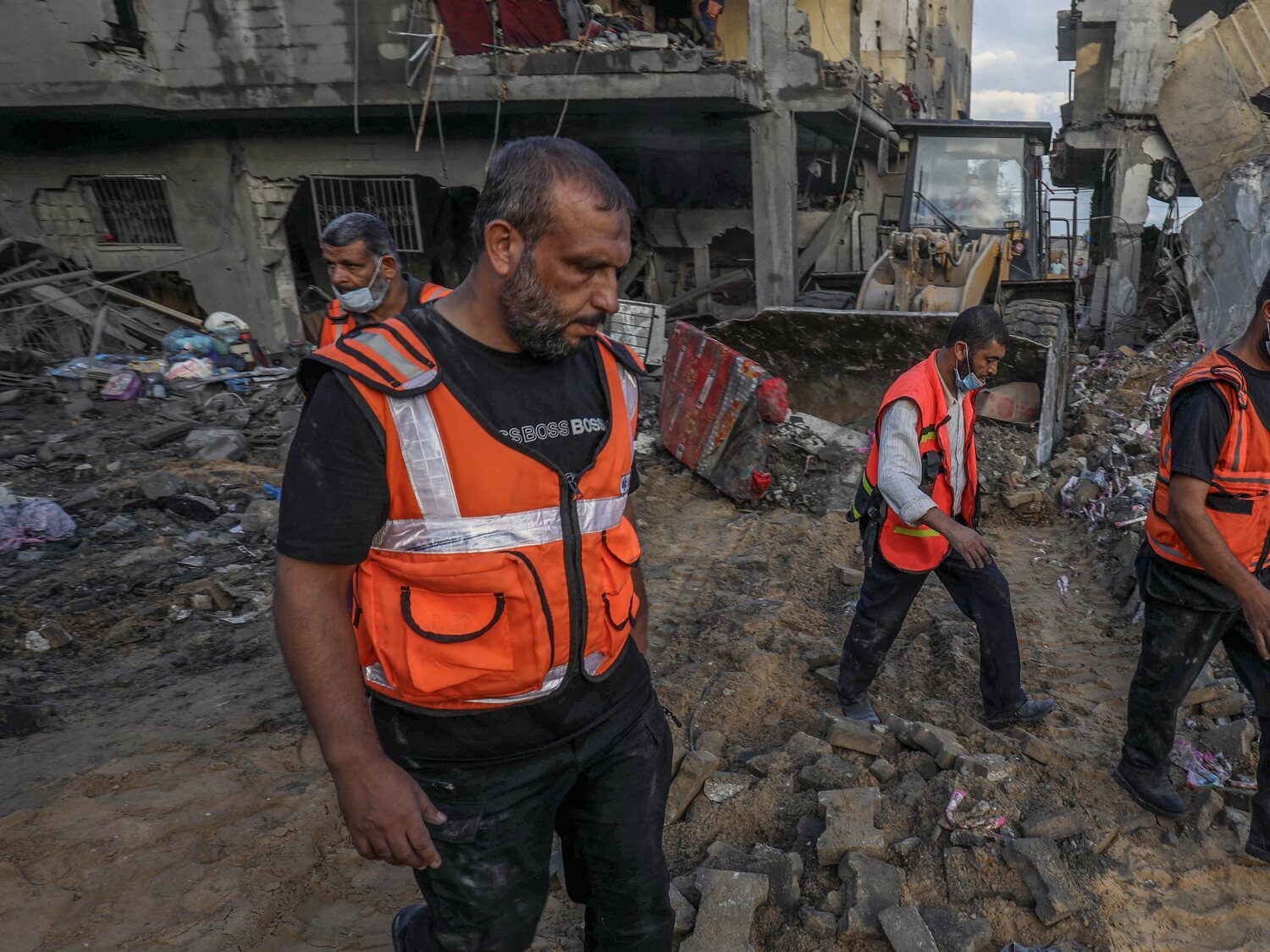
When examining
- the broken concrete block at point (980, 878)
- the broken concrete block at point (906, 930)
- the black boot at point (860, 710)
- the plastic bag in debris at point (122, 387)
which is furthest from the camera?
the plastic bag in debris at point (122, 387)

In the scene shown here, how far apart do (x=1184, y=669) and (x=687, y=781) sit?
1.68m

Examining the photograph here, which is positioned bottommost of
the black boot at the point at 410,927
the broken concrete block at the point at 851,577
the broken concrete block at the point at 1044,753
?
the broken concrete block at the point at 851,577

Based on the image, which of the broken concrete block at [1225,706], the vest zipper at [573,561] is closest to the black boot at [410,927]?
the vest zipper at [573,561]

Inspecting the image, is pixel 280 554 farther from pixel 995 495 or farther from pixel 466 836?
pixel 995 495

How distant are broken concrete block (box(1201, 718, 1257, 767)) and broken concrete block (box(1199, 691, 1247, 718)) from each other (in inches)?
6.7

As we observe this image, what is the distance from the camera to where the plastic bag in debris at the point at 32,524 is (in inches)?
236

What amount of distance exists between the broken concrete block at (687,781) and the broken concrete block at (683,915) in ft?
1.68

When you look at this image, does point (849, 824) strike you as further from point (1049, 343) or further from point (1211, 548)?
point (1049, 343)

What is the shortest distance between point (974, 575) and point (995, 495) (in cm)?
320

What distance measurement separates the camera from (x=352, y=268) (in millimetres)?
3672

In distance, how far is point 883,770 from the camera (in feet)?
10.1

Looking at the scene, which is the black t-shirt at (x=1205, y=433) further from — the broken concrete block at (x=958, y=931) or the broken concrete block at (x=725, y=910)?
the broken concrete block at (x=725, y=910)

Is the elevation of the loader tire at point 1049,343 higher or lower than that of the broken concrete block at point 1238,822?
higher

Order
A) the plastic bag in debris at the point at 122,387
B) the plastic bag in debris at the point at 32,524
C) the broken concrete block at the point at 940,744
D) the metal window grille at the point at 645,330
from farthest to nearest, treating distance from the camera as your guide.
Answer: the metal window grille at the point at 645,330
the plastic bag in debris at the point at 122,387
the plastic bag in debris at the point at 32,524
the broken concrete block at the point at 940,744
